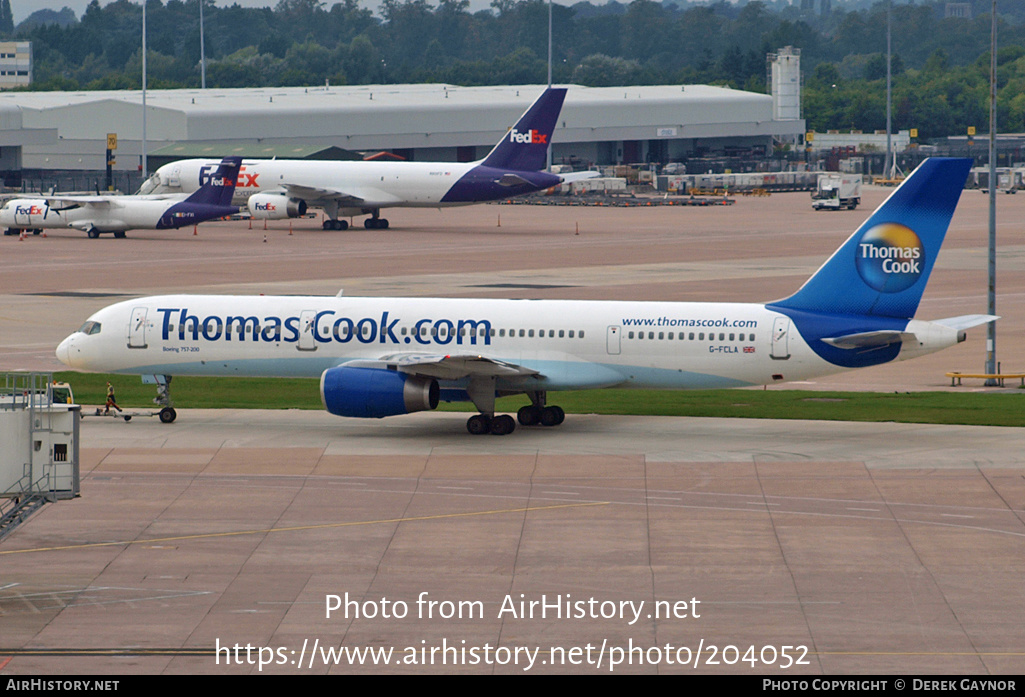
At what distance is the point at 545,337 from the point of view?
138 feet

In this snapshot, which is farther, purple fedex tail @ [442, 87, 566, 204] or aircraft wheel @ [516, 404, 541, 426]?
purple fedex tail @ [442, 87, 566, 204]

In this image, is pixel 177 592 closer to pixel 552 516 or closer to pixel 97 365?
pixel 552 516

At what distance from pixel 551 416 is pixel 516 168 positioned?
68.5 meters

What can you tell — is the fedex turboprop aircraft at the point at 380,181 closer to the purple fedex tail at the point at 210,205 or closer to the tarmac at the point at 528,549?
the purple fedex tail at the point at 210,205

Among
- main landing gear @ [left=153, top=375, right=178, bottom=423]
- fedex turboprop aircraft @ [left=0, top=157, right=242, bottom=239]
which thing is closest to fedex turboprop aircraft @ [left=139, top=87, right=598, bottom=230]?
fedex turboprop aircraft @ [left=0, top=157, right=242, bottom=239]

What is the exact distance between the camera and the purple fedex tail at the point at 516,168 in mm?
108500

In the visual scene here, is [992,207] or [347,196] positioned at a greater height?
[347,196]

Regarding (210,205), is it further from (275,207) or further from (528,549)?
(528,549)

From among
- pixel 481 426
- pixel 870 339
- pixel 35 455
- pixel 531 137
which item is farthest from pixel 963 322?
pixel 531 137

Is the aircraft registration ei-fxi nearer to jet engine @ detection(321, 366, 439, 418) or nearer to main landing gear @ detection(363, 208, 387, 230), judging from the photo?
jet engine @ detection(321, 366, 439, 418)

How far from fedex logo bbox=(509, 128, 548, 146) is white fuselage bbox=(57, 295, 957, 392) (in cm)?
6628

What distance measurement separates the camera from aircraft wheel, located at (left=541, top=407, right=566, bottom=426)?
43.7 m

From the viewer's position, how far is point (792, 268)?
290ft

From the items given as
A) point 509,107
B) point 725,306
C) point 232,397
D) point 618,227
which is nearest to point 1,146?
point 509,107
